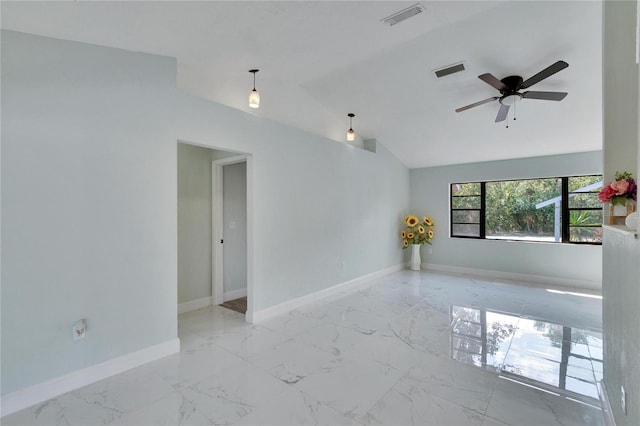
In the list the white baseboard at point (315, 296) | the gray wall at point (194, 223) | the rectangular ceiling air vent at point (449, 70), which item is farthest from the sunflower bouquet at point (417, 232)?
the gray wall at point (194, 223)

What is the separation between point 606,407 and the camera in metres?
2.05

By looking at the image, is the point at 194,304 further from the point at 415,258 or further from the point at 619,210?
the point at 415,258

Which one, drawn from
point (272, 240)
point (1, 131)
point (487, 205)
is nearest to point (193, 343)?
point (272, 240)

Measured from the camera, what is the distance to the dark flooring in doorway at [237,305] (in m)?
4.38

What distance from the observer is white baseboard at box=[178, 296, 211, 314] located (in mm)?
4258

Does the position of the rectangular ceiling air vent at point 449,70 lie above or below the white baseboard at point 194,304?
above

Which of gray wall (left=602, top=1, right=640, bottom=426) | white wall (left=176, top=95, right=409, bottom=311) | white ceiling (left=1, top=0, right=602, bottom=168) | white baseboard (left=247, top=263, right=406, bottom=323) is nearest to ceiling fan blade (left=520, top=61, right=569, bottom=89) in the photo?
white ceiling (left=1, top=0, right=602, bottom=168)

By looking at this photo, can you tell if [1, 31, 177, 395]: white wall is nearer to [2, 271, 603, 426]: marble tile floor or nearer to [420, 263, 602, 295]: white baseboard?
[2, 271, 603, 426]: marble tile floor

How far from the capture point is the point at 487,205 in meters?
6.53

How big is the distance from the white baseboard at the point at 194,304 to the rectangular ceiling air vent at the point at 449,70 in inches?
176

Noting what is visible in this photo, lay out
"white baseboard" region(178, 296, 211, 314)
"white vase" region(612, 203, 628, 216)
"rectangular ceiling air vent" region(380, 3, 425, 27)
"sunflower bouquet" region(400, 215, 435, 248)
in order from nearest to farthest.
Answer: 1. "white vase" region(612, 203, 628, 216)
2. "rectangular ceiling air vent" region(380, 3, 425, 27)
3. "white baseboard" region(178, 296, 211, 314)
4. "sunflower bouquet" region(400, 215, 435, 248)

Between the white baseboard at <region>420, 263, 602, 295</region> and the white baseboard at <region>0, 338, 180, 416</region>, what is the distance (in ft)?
19.2

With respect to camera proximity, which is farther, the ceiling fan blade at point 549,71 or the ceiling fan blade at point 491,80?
the ceiling fan blade at point 491,80

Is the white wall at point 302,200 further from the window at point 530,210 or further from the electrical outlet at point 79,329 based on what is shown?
the window at point 530,210
